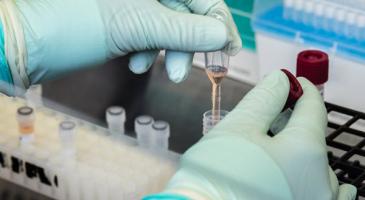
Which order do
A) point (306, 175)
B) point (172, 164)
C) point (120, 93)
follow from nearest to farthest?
point (306, 175), point (172, 164), point (120, 93)

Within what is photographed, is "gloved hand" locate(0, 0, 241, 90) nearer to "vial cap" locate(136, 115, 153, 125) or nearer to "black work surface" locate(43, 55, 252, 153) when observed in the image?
"vial cap" locate(136, 115, 153, 125)

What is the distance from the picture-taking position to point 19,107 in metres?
2.33

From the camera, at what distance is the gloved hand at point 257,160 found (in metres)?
1.29

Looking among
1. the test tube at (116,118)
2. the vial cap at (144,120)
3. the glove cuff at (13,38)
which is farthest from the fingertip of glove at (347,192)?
the test tube at (116,118)

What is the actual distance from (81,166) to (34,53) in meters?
0.49

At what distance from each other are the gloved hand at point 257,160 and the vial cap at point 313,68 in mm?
412

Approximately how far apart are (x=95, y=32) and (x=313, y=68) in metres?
0.56

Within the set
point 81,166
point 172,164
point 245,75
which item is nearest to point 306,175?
point 172,164

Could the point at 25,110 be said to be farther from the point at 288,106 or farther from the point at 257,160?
the point at 257,160

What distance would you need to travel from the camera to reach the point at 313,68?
6.13 feet

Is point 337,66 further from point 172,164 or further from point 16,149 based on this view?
point 16,149

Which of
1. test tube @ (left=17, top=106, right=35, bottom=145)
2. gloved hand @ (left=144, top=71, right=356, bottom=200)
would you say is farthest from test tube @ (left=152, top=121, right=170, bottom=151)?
gloved hand @ (left=144, top=71, right=356, bottom=200)

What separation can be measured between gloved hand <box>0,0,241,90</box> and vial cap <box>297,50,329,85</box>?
25cm

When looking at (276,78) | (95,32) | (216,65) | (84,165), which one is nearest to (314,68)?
(216,65)
